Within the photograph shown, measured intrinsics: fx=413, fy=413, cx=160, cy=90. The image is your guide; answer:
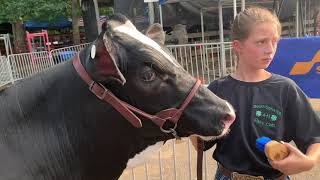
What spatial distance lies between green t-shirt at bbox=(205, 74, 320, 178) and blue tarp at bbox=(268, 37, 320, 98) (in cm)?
316

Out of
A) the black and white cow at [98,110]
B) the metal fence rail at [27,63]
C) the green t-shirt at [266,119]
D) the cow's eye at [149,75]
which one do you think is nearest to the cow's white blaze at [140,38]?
the black and white cow at [98,110]

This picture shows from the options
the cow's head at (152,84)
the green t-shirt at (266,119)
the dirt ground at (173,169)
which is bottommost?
the dirt ground at (173,169)

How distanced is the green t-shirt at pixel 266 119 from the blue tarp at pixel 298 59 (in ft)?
10.4

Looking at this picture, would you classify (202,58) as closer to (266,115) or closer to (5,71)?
(5,71)

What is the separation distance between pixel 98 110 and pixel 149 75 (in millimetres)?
305

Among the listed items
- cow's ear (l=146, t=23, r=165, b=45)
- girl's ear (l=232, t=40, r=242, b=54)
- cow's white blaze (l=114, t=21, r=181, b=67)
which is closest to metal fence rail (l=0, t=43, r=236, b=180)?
cow's ear (l=146, t=23, r=165, b=45)

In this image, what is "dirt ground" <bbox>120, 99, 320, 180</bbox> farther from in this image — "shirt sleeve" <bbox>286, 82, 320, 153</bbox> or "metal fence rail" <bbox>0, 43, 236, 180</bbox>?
"shirt sleeve" <bbox>286, 82, 320, 153</bbox>

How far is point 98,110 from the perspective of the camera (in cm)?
199

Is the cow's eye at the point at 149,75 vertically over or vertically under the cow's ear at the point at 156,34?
under

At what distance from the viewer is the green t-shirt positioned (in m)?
2.14

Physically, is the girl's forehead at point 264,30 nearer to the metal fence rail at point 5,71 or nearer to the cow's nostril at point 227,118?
the cow's nostril at point 227,118

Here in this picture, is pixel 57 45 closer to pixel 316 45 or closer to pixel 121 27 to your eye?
pixel 316 45

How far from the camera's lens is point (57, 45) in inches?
944

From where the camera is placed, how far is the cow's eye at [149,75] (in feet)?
6.29
